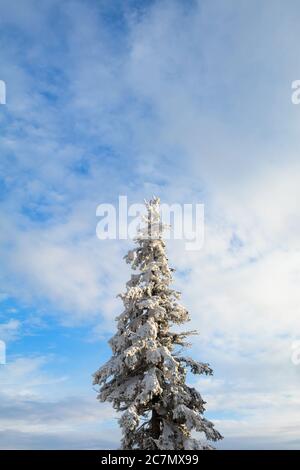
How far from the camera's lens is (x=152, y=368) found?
21094 mm

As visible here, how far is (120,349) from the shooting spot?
22.3 metres

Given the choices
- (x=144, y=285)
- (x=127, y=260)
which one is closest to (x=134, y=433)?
(x=144, y=285)

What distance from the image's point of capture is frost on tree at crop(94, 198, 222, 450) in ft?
66.0

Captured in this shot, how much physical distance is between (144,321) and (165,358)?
2650 millimetres

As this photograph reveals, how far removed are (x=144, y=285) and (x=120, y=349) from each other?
3452 millimetres

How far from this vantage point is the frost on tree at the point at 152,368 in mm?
20125
